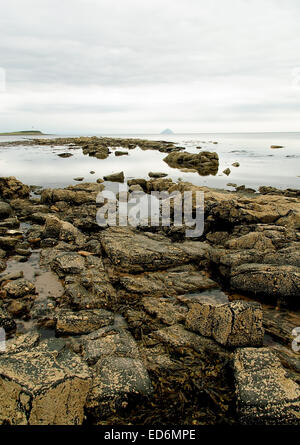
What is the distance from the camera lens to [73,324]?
5.25 m

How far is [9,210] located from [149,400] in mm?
11466

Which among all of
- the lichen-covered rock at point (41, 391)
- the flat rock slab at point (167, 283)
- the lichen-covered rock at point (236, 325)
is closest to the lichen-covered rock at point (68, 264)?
the flat rock slab at point (167, 283)

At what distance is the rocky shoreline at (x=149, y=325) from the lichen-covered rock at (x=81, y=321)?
0.02m

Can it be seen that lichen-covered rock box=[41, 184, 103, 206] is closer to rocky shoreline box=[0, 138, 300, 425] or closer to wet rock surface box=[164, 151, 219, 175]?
rocky shoreline box=[0, 138, 300, 425]

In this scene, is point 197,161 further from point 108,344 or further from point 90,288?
point 108,344

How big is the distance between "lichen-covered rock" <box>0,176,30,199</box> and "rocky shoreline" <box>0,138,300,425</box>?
6068 mm

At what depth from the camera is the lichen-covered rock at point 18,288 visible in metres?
6.22

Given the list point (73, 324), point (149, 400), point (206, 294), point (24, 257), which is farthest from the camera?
point (24, 257)

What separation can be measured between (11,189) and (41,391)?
15138mm

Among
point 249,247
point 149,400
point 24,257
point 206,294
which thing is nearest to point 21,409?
point 149,400

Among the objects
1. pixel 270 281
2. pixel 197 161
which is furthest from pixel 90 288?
pixel 197 161

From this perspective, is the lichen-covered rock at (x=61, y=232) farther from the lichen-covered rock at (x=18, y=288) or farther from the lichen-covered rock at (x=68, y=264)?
the lichen-covered rock at (x=18, y=288)

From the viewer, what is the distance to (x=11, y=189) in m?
16.3
